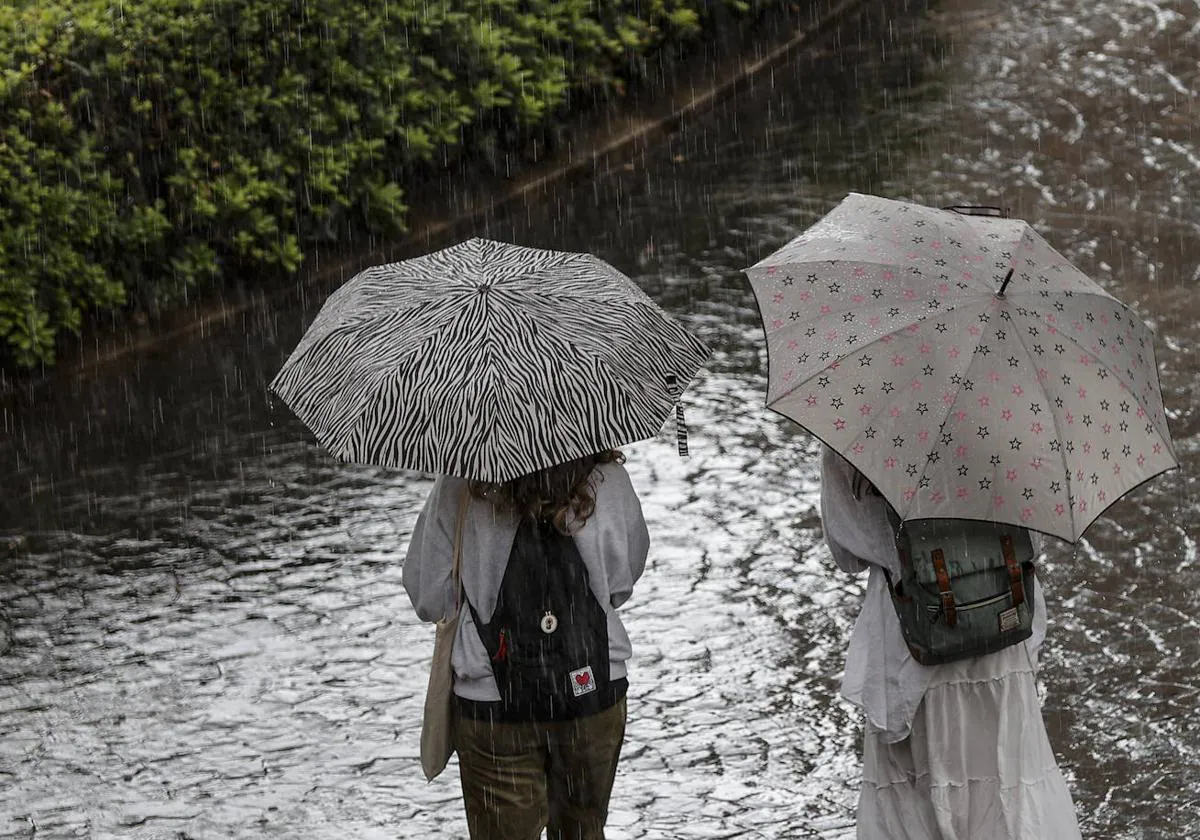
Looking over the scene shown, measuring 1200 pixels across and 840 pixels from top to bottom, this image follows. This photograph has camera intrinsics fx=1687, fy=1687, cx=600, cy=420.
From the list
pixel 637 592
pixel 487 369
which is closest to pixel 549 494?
pixel 487 369

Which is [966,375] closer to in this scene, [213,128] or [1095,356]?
[1095,356]

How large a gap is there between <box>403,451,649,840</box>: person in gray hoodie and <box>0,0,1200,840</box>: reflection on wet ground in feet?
4.07

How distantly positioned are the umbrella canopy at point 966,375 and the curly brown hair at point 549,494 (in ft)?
1.67

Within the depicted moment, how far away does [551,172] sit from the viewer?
37.6 ft

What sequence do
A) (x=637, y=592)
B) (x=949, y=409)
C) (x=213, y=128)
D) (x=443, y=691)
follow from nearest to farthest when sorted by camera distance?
(x=949, y=409)
(x=443, y=691)
(x=637, y=592)
(x=213, y=128)

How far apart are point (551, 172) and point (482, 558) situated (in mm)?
7701

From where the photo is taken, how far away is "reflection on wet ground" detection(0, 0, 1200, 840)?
5613 millimetres

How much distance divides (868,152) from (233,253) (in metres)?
4.27

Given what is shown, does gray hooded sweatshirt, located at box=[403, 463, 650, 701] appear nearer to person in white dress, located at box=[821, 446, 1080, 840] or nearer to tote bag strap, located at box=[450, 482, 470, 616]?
tote bag strap, located at box=[450, 482, 470, 616]

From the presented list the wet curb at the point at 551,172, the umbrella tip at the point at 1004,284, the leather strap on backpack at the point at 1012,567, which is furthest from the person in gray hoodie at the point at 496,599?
the wet curb at the point at 551,172

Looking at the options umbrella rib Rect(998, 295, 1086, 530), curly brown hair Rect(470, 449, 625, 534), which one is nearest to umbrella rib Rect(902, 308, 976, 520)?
umbrella rib Rect(998, 295, 1086, 530)

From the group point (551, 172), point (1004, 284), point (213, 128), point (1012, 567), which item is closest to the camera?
point (1004, 284)

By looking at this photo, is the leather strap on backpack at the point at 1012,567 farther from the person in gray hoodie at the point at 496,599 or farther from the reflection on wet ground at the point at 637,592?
the reflection on wet ground at the point at 637,592

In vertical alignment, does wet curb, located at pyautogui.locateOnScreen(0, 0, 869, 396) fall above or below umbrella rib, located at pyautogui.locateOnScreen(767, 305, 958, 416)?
above
